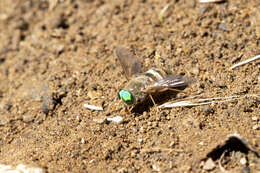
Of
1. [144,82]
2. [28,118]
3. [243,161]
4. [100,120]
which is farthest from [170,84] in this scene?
[28,118]

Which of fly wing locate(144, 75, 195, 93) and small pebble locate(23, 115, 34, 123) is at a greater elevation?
fly wing locate(144, 75, 195, 93)

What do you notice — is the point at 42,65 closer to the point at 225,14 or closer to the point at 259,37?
the point at 225,14

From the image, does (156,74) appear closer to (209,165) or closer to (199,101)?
(199,101)

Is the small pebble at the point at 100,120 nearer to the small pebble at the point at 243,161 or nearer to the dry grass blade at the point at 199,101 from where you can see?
the dry grass blade at the point at 199,101

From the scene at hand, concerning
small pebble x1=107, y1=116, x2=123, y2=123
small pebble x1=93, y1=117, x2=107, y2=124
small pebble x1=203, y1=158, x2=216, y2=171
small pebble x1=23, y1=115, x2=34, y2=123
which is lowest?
small pebble x1=203, y1=158, x2=216, y2=171

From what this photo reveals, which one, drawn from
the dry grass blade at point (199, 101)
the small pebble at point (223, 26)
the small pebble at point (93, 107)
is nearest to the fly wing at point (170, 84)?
the dry grass blade at point (199, 101)

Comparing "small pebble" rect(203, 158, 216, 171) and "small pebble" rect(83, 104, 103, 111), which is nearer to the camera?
"small pebble" rect(203, 158, 216, 171)

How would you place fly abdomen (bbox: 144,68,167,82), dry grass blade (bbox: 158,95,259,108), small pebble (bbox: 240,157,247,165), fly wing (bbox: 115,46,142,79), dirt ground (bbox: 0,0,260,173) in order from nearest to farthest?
small pebble (bbox: 240,157,247,165) → dirt ground (bbox: 0,0,260,173) → dry grass blade (bbox: 158,95,259,108) → fly abdomen (bbox: 144,68,167,82) → fly wing (bbox: 115,46,142,79)

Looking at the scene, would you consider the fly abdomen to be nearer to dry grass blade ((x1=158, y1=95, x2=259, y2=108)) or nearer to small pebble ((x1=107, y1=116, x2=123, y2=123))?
dry grass blade ((x1=158, y1=95, x2=259, y2=108))

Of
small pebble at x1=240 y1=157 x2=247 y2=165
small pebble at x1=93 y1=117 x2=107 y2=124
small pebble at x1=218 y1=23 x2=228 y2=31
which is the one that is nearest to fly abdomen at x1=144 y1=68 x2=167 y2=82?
small pebble at x1=93 y1=117 x2=107 y2=124

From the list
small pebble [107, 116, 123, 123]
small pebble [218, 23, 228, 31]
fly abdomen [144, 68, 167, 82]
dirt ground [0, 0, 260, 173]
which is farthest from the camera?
small pebble [218, 23, 228, 31]
